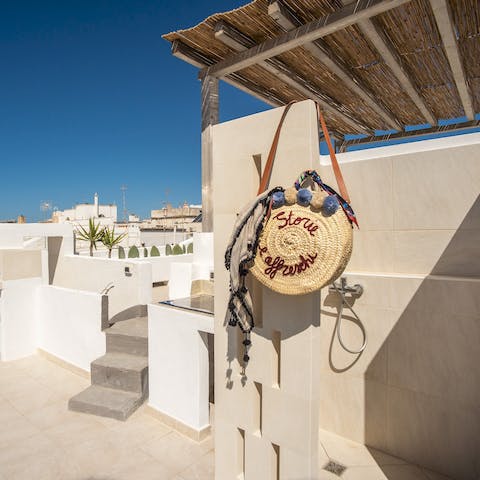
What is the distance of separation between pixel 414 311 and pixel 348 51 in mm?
4423

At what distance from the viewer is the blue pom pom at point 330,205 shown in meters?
1.84

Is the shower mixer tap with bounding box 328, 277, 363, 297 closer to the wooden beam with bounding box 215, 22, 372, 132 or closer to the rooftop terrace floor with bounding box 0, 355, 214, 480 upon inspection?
the rooftop terrace floor with bounding box 0, 355, 214, 480

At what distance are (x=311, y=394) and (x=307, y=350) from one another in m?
0.28

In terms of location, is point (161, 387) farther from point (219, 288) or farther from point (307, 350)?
point (307, 350)

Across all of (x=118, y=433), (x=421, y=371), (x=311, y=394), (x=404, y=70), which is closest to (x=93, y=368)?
(x=118, y=433)


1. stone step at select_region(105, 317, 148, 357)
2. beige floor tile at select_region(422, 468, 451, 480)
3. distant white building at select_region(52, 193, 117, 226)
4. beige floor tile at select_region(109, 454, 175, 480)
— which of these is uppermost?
distant white building at select_region(52, 193, 117, 226)

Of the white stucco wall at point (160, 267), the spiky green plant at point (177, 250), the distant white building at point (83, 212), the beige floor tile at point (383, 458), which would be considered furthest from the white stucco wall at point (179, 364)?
the distant white building at point (83, 212)


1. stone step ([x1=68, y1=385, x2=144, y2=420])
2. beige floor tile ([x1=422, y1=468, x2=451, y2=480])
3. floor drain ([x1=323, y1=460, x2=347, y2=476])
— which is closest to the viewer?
beige floor tile ([x1=422, y1=468, x2=451, y2=480])

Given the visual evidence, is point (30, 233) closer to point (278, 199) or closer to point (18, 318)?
point (18, 318)

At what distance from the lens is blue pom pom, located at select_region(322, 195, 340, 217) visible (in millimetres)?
1842

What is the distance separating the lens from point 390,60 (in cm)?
525

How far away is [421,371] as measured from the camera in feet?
10.3

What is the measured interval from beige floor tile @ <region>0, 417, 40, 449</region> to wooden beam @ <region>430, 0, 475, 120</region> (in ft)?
23.5

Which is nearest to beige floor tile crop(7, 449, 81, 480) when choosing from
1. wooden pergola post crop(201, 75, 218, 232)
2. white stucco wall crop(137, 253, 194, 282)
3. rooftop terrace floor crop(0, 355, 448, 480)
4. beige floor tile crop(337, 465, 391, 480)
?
rooftop terrace floor crop(0, 355, 448, 480)
